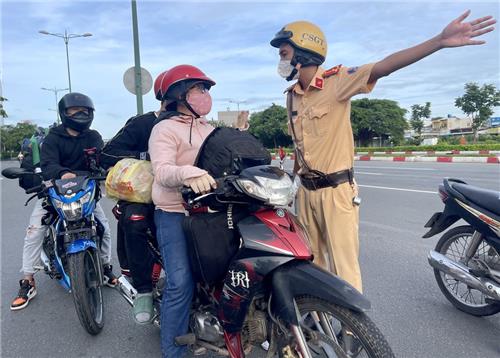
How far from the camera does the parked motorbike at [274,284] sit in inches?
69.1

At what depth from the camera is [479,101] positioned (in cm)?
3266

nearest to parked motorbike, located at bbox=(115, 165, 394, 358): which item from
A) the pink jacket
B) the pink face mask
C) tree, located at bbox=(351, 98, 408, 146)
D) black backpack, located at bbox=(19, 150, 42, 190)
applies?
the pink jacket

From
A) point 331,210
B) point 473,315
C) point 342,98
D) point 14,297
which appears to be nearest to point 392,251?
point 473,315

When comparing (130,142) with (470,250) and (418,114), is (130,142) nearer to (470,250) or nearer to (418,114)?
(470,250)

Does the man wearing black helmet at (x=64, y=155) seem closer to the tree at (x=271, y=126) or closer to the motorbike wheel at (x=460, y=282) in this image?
the motorbike wheel at (x=460, y=282)

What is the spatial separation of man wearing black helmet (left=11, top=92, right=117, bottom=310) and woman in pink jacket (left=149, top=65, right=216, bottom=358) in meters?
1.40

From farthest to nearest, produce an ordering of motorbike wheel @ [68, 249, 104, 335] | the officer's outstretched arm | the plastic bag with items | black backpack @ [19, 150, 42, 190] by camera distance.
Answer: black backpack @ [19, 150, 42, 190] → motorbike wheel @ [68, 249, 104, 335] → the plastic bag with items → the officer's outstretched arm

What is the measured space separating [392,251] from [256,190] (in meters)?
3.45

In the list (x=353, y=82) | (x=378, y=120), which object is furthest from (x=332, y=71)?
(x=378, y=120)

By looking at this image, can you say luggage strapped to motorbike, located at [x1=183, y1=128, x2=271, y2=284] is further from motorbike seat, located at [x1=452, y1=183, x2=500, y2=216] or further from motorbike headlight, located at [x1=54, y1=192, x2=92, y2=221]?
motorbike seat, located at [x1=452, y1=183, x2=500, y2=216]

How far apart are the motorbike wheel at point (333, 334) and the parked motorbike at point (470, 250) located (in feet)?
4.82

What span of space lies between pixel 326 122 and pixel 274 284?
3.45 feet

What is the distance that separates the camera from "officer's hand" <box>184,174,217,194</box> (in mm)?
1876

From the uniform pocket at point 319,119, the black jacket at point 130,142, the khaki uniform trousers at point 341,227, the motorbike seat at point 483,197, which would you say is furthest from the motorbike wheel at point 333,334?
the black jacket at point 130,142
